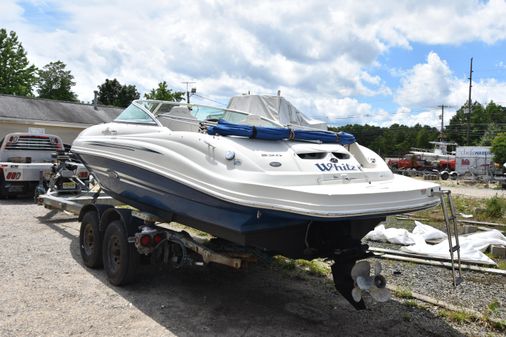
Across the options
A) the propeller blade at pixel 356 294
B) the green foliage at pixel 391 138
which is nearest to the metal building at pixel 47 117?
the propeller blade at pixel 356 294

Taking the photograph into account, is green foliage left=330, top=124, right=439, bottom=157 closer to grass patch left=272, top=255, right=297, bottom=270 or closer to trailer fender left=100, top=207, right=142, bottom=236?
grass patch left=272, top=255, right=297, bottom=270

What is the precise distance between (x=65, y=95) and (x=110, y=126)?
208ft

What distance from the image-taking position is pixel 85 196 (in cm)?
893

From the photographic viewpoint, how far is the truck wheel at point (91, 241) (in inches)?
238

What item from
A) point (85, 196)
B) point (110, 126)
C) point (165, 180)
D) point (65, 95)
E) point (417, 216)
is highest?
point (65, 95)

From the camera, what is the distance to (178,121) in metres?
5.64

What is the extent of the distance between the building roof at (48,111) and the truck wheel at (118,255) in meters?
19.7

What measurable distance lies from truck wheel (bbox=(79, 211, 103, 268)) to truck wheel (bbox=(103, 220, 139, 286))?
0.29m

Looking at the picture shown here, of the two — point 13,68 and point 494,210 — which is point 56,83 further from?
point 494,210

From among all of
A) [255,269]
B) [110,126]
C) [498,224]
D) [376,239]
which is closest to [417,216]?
[498,224]

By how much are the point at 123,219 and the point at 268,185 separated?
7.52 feet

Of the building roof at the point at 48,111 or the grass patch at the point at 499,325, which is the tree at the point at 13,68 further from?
the grass patch at the point at 499,325

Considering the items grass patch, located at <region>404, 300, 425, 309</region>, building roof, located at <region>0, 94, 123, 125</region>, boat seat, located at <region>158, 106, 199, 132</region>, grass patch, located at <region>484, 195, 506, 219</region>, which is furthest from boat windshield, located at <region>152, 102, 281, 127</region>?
building roof, located at <region>0, 94, 123, 125</region>

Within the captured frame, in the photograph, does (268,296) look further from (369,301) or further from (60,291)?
(60,291)
